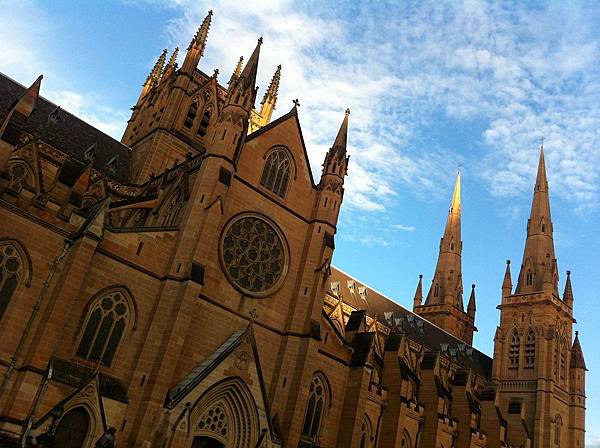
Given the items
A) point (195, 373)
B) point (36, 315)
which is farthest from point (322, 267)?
point (36, 315)

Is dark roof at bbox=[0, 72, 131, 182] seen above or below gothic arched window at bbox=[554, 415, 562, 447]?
above

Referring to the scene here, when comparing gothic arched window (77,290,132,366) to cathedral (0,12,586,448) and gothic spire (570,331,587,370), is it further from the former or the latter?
gothic spire (570,331,587,370)

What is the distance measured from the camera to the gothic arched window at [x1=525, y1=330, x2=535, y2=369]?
182ft

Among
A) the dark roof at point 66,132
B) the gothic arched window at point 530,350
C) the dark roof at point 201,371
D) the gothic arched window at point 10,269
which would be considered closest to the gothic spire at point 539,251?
the gothic arched window at point 530,350

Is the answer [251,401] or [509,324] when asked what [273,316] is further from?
[509,324]

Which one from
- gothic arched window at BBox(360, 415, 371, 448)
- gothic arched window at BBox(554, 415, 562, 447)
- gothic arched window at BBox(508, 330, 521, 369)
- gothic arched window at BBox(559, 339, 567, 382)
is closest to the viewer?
gothic arched window at BBox(360, 415, 371, 448)

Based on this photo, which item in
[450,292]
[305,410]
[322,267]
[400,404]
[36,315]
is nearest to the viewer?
[36,315]

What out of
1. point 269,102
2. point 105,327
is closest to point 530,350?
point 269,102

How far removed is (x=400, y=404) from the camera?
3275 centimetres

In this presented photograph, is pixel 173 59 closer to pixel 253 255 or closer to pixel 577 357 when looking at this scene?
pixel 253 255

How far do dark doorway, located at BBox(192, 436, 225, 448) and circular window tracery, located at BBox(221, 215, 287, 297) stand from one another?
6.19 m

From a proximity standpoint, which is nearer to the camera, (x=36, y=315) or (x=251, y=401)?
(x=36, y=315)

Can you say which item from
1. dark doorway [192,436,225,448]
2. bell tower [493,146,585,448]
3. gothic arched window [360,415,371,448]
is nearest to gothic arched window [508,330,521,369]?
bell tower [493,146,585,448]

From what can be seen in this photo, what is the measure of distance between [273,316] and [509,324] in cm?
4018
